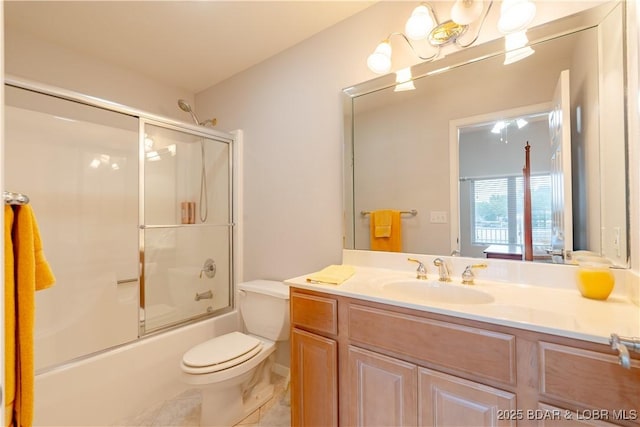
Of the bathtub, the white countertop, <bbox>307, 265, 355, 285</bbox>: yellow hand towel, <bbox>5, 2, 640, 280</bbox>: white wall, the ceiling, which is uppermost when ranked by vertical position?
the ceiling

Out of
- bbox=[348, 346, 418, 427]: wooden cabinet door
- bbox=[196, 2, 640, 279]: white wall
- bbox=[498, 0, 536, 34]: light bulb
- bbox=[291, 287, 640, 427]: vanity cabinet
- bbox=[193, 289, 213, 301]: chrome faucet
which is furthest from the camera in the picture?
bbox=[193, 289, 213, 301]: chrome faucet

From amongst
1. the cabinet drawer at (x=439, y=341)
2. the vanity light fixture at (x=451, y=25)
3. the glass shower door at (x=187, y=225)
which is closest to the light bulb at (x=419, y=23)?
the vanity light fixture at (x=451, y=25)

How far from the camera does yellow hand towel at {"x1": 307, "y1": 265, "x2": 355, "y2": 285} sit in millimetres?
1359

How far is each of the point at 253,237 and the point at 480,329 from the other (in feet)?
5.79

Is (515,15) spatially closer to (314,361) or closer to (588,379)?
(588,379)

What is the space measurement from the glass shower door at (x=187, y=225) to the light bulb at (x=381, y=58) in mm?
1378

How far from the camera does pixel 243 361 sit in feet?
5.16

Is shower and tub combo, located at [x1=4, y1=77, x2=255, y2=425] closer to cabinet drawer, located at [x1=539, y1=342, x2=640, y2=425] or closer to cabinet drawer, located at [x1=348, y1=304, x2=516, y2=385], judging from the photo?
cabinet drawer, located at [x1=348, y1=304, x2=516, y2=385]

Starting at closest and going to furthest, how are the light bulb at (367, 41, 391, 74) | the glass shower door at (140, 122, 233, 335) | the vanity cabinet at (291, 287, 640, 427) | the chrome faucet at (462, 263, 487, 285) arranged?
the vanity cabinet at (291, 287, 640, 427) → the chrome faucet at (462, 263, 487, 285) → the light bulb at (367, 41, 391, 74) → the glass shower door at (140, 122, 233, 335)

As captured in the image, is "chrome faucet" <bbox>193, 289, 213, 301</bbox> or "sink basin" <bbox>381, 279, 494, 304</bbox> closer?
"sink basin" <bbox>381, 279, 494, 304</bbox>

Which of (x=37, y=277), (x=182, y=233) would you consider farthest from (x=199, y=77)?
(x=37, y=277)

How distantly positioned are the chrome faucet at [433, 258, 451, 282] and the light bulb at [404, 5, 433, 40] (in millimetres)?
1156

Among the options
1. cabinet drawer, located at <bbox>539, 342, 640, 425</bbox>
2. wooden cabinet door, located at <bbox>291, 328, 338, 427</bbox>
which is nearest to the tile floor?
wooden cabinet door, located at <bbox>291, 328, 338, 427</bbox>

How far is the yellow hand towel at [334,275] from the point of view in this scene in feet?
4.46
